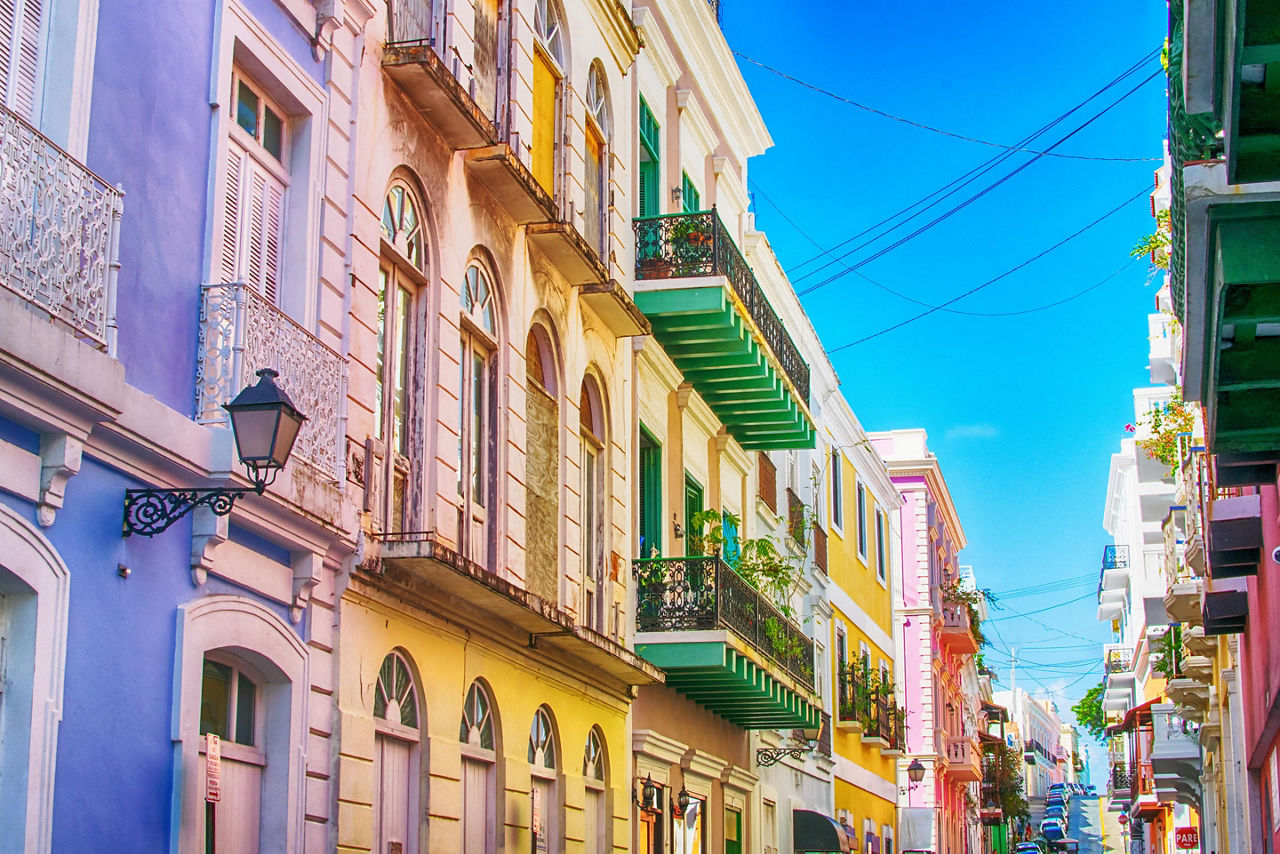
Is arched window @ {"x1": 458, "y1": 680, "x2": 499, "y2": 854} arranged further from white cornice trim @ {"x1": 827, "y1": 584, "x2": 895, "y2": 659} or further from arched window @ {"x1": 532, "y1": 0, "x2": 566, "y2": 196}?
white cornice trim @ {"x1": 827, "y1": 584, "x2": 895, "y2": 659}

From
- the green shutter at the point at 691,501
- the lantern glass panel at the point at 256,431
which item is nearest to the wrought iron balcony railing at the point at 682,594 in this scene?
the green shutter at the point at 691,501

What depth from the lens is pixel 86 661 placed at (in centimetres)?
731

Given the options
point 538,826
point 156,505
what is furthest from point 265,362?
point 538,826

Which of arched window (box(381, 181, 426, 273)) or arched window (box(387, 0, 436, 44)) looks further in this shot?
arched window (box(387, 0, 436, 44))

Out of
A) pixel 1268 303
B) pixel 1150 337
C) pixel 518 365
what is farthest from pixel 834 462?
pixel 1268 303

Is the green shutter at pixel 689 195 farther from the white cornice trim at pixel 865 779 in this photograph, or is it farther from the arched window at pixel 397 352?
the white cornice trim at pixel 865 779

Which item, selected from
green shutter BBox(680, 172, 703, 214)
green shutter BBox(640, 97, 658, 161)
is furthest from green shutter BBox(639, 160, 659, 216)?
green shutter BBox(680, 172, 703, 214)

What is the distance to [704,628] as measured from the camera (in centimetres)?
1666

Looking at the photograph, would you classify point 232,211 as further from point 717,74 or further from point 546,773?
point 717,74

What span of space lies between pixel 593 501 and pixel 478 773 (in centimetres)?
404

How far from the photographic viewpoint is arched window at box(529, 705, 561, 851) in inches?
530

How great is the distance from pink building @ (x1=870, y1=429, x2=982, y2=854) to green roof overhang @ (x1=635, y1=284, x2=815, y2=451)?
667 inches

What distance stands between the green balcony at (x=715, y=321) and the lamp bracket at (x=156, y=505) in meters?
9.92

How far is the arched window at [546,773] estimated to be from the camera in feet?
44.2
